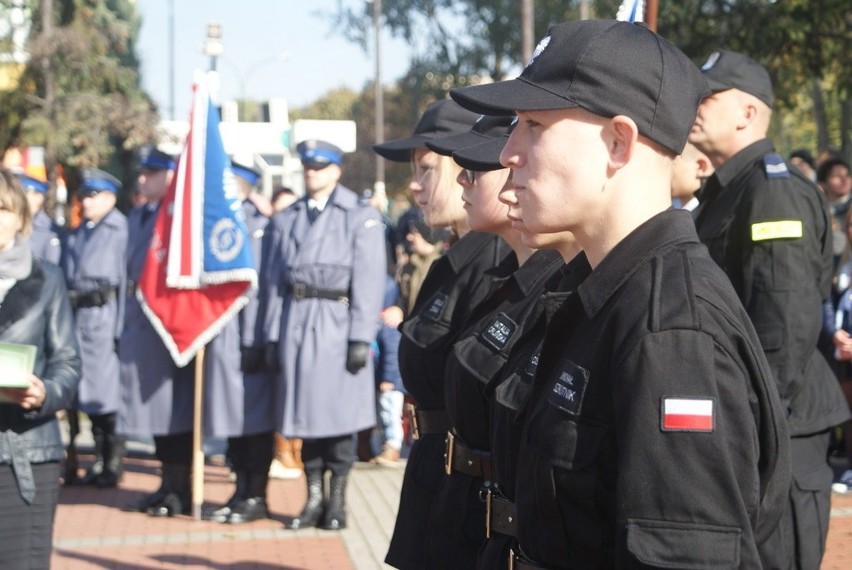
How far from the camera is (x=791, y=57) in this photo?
13297mm

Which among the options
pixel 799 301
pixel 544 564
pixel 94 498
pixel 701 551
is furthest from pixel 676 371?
pixel 94 498

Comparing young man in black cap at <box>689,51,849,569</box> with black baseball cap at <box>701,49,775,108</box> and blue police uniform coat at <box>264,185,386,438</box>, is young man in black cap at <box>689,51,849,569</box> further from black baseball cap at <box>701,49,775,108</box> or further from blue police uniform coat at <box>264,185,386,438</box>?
blue police uniform coat at <box>264,185,386,438</box>

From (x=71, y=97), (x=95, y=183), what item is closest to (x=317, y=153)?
(x=95, y=183)

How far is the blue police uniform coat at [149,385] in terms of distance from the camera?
338 inches

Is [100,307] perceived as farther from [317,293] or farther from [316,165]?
[316,165]

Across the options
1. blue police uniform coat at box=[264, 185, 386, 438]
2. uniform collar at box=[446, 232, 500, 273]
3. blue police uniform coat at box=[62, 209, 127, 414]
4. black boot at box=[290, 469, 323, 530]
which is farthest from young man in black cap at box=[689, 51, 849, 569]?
blue police uniform coat at box=[62, 209, 127, 414]

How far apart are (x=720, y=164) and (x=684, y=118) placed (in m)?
2.49

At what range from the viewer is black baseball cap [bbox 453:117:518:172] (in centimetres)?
353

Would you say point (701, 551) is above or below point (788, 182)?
below

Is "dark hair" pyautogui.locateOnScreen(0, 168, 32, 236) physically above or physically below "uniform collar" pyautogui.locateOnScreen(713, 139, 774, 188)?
below

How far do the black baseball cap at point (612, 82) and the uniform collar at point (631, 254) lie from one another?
0.47ft

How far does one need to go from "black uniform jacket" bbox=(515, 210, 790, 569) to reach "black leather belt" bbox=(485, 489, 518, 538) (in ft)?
1.79

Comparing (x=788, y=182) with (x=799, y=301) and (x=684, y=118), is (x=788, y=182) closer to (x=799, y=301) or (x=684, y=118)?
(x=799, y=301)

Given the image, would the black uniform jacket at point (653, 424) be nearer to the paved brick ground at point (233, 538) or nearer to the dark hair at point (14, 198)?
the dark hair at point (14, 198)
